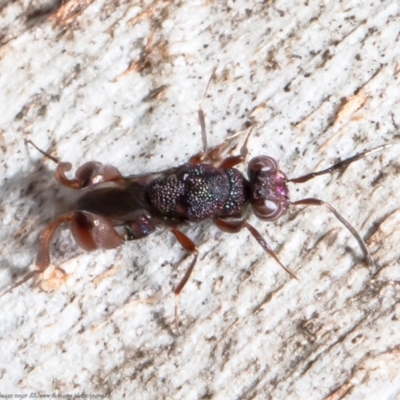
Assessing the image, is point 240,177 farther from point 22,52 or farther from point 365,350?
point 22,52

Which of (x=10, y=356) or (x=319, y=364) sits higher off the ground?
(x=10, y=356)

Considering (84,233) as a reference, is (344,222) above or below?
below

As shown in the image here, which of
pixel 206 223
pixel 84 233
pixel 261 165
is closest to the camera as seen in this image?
pixel 84 233

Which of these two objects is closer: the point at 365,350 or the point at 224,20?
the point at 365,350

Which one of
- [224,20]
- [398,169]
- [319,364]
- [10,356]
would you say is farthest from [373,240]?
[10,356]

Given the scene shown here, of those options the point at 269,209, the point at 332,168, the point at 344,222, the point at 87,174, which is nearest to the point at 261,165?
the point at 269,209

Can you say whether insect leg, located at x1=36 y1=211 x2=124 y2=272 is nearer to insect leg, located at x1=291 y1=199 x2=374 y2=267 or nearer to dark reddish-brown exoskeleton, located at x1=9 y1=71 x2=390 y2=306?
dark reddish-brown exoskeleton, located at x1=9 y1=71 x2=390 y2=306

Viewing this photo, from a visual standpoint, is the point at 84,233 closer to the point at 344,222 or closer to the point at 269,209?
the point at 269,209

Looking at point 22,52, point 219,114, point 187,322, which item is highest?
point 22,52
